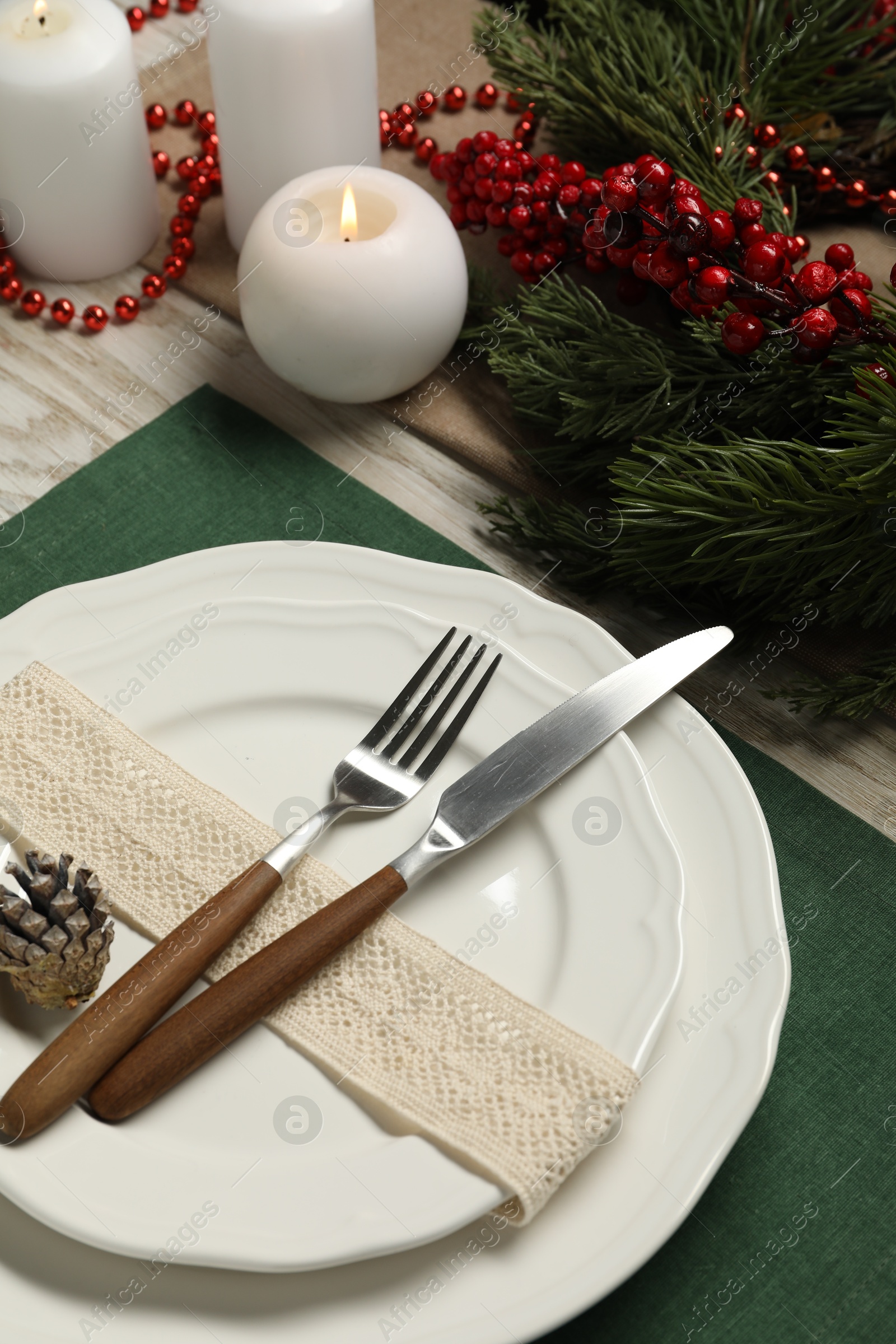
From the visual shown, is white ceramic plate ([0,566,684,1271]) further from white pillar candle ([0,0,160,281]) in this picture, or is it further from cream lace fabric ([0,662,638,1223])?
white pillar candle ([0,0,160,281])

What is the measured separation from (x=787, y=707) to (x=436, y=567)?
0.96 ft

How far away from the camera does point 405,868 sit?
24.7 inches

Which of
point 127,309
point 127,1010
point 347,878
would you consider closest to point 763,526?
point 347,878

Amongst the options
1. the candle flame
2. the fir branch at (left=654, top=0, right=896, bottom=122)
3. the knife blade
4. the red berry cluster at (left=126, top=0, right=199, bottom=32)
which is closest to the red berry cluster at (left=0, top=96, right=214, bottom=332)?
the red berry cluster at (left=126, top=0, right=199, bottom=32)

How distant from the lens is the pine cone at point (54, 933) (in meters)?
0.54

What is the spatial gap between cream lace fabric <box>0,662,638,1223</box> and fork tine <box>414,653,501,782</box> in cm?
9

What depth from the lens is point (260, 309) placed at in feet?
3.01

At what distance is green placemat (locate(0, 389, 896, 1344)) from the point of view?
1.95 feet

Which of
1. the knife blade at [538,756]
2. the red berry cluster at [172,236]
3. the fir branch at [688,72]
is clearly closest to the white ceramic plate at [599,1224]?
the knife blade at [538,756]

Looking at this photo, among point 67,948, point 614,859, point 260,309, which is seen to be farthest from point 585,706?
point 260,309

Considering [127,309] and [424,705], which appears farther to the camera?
[127,309]

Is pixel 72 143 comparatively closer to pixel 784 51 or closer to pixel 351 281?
pixel 351 281

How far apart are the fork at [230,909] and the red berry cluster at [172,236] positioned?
0.56 metres

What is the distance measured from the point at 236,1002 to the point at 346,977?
0.20 ft
